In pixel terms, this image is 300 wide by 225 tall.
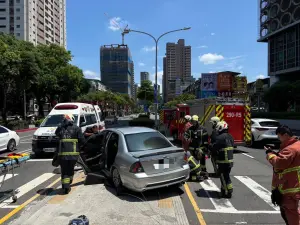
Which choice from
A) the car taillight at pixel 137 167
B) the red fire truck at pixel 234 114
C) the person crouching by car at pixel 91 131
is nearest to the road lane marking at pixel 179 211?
the car taillight at pixel 137 167

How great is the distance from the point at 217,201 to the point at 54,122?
362 inches

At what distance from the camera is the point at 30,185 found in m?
8.34

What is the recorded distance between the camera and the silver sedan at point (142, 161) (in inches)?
251

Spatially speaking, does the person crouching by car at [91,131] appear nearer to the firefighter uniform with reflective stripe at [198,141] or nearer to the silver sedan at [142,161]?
the silver sedan at [142,161]

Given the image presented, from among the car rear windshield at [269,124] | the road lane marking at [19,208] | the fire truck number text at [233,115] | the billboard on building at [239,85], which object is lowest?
the road lane marking at [19,208]

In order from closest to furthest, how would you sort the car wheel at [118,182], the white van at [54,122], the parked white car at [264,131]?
the car wheel at [118,182] → the white van at [54,122] → the parked white car at [264,131]

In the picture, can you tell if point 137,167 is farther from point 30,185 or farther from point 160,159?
point 30,185

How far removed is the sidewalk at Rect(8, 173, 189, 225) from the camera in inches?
210

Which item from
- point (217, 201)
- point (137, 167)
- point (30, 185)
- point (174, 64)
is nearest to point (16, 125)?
point (30, 185)

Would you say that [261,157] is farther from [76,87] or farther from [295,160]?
[76,87]

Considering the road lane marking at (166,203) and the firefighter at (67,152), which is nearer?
the road lane marking at (166,203)

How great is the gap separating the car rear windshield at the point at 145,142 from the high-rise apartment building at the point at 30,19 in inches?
4618

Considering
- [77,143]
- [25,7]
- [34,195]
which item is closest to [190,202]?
[77,143]

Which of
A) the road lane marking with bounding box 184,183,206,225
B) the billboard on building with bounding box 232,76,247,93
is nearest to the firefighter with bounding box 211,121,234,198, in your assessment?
the road lane marking with bounding box 184,183,206,225
